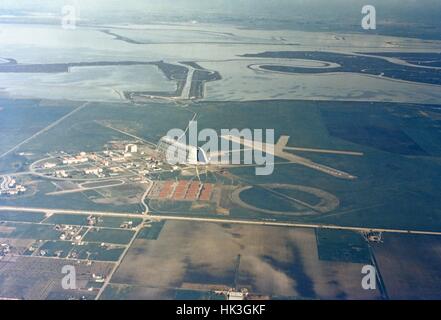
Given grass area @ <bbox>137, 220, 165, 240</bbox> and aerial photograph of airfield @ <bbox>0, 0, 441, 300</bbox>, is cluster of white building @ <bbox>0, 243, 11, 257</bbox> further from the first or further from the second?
grass area @ <bbox>137, 220, 165, 240</bbox>

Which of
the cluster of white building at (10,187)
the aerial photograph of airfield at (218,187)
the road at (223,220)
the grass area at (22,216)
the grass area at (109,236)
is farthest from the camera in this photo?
the cluster of white building at (10,187)

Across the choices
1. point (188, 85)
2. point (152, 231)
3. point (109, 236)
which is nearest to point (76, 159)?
point (109, 236)

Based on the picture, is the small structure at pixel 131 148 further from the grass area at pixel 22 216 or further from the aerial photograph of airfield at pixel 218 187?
the grass area at pixel 22 216

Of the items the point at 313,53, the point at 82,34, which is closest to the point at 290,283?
the point at 313,53

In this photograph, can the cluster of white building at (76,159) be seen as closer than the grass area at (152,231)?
→ No

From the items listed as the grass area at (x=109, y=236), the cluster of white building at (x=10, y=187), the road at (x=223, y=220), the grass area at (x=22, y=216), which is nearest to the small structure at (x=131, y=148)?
the cluster of white building at (x=10, y=187)

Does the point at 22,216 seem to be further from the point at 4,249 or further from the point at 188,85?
the point at 188,85

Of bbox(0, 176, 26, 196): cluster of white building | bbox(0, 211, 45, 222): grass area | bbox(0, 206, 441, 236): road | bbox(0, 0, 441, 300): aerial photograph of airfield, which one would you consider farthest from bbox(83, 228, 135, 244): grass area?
bbox(0, 176, 26, 196): cluster of white building

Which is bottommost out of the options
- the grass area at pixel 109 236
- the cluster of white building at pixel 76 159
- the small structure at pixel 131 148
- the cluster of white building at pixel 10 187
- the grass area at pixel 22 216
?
the grass area at pixel 109 236
